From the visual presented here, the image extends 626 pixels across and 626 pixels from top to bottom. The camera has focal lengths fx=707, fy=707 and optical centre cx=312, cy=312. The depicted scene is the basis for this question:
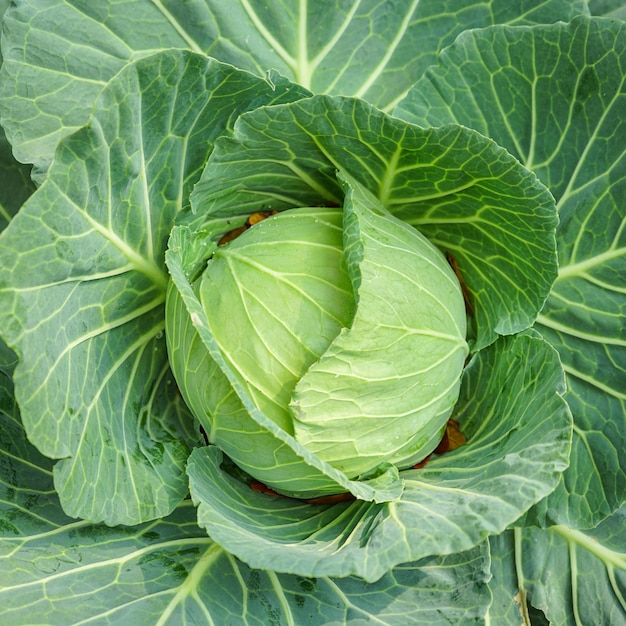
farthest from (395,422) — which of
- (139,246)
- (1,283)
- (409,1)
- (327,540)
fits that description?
(409,1)

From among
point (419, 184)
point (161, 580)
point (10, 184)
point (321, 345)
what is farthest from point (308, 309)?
point (10, 184)

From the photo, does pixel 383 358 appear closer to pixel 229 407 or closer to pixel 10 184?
pixel 229 407

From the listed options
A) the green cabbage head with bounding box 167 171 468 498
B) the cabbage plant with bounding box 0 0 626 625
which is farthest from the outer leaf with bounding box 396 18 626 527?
the green cabbage head with bounding box 167 171 468 498

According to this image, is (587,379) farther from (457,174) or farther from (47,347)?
(47,347)

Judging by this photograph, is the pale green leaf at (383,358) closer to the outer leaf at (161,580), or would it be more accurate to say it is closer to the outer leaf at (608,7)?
the outer leaf at (161,580)

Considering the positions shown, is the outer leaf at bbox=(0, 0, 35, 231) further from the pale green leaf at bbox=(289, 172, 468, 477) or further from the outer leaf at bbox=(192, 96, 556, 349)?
the pale green leaf at bbox=(289, 172, 468, 477)
